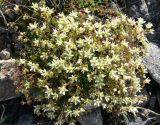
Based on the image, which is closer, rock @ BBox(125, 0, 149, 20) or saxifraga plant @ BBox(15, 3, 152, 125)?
saxifraga plant @ BBox(15, 3, 152, 125)

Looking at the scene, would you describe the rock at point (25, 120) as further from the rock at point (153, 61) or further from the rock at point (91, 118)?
the rock at point (153, 61)

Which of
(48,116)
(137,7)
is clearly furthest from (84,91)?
(137,7)

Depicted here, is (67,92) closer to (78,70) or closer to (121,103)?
(78,70)

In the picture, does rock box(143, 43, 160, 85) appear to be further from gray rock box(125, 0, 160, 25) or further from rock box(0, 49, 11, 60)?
rock box(0, 49, 11, 60)

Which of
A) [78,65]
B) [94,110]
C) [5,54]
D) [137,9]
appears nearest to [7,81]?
[5,54]

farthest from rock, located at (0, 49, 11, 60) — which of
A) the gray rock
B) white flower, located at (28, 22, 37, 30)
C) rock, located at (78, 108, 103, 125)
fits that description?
the gray rock

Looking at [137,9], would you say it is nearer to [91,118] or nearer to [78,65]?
[78,65]

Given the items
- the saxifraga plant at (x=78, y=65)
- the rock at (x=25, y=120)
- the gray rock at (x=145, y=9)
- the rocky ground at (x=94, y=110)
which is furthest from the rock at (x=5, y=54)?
the gray rock at (x=145, y=9)
